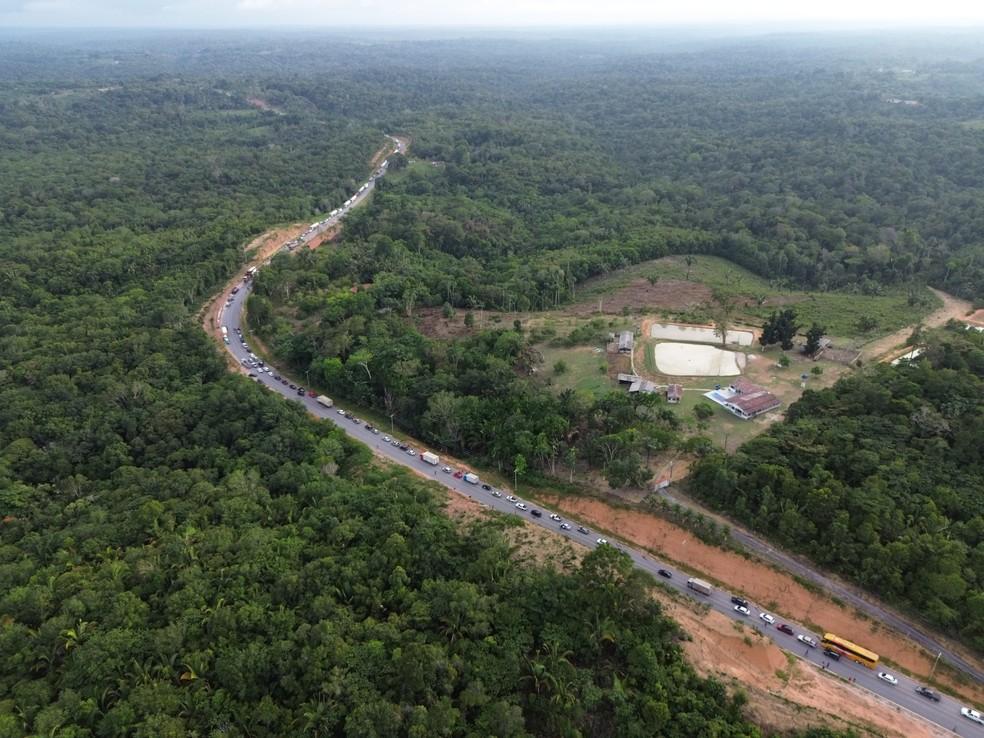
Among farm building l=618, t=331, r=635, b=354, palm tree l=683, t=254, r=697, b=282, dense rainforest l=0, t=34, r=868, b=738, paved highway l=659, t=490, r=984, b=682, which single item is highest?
dense rainforest l=0, t=34, r=868, b=738

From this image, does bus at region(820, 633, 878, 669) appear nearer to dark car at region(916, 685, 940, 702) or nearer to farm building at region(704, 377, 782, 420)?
dark car at region(916, 685, 940, 702)

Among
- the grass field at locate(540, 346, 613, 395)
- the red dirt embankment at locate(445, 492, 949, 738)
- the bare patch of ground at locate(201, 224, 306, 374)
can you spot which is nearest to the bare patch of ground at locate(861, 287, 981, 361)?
the grass field at locate(540, 346, 613, 395)

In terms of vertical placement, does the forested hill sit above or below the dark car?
above

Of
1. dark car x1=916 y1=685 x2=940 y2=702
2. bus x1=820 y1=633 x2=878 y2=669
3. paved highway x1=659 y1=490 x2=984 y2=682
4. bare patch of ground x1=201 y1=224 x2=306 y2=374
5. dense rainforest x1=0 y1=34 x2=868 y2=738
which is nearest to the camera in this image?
dense rainforest x1=0 y1=34 x2=868 y2=738

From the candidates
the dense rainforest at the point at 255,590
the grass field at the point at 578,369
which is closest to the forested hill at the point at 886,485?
the dense rainforest at the point at 255,590

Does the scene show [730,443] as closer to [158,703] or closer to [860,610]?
[860,610]

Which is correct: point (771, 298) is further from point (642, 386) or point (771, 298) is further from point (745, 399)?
point (642, 386)

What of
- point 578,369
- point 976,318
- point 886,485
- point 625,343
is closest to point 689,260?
point 976,318
